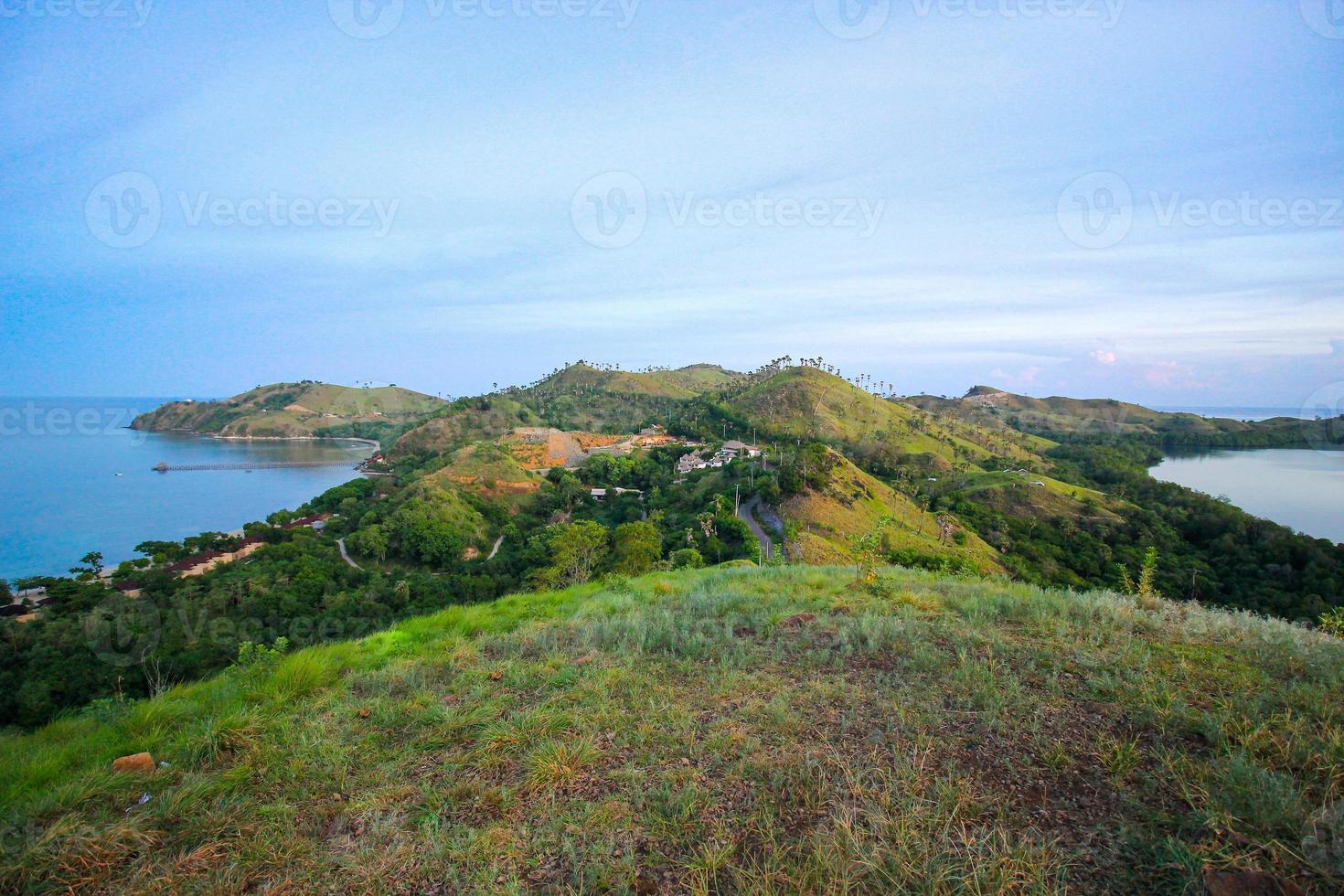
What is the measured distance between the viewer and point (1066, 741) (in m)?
3.61

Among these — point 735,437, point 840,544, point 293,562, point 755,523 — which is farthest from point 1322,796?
point 735,437

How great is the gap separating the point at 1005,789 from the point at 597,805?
8.16 feet

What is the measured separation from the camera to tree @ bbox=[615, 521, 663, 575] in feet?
87.2

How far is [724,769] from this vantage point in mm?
3516

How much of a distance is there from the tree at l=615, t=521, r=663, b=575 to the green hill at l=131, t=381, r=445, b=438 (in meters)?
119

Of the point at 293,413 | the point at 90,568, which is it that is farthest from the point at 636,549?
the point at 293,413

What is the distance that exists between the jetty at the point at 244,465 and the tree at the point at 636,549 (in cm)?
8229

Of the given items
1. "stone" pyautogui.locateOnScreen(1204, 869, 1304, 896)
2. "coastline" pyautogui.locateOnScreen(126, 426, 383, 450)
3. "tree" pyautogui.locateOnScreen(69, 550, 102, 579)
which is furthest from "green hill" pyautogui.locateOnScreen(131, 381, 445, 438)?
"stone" pyautogui.locateOnScreen(1204, 869, 1304, 896)

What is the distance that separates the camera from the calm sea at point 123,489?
5431 cm

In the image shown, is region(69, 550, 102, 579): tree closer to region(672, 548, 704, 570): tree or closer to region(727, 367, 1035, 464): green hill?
region(672, 548, 704, 570): tree

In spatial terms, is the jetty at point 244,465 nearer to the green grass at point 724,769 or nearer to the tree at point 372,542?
the tree at point 372,542

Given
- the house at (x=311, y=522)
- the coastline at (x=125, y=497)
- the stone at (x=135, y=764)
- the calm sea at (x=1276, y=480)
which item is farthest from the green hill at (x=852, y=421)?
the stone at (x=135, y=764)

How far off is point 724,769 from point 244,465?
398ft

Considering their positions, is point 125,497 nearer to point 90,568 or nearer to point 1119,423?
point 90,568
